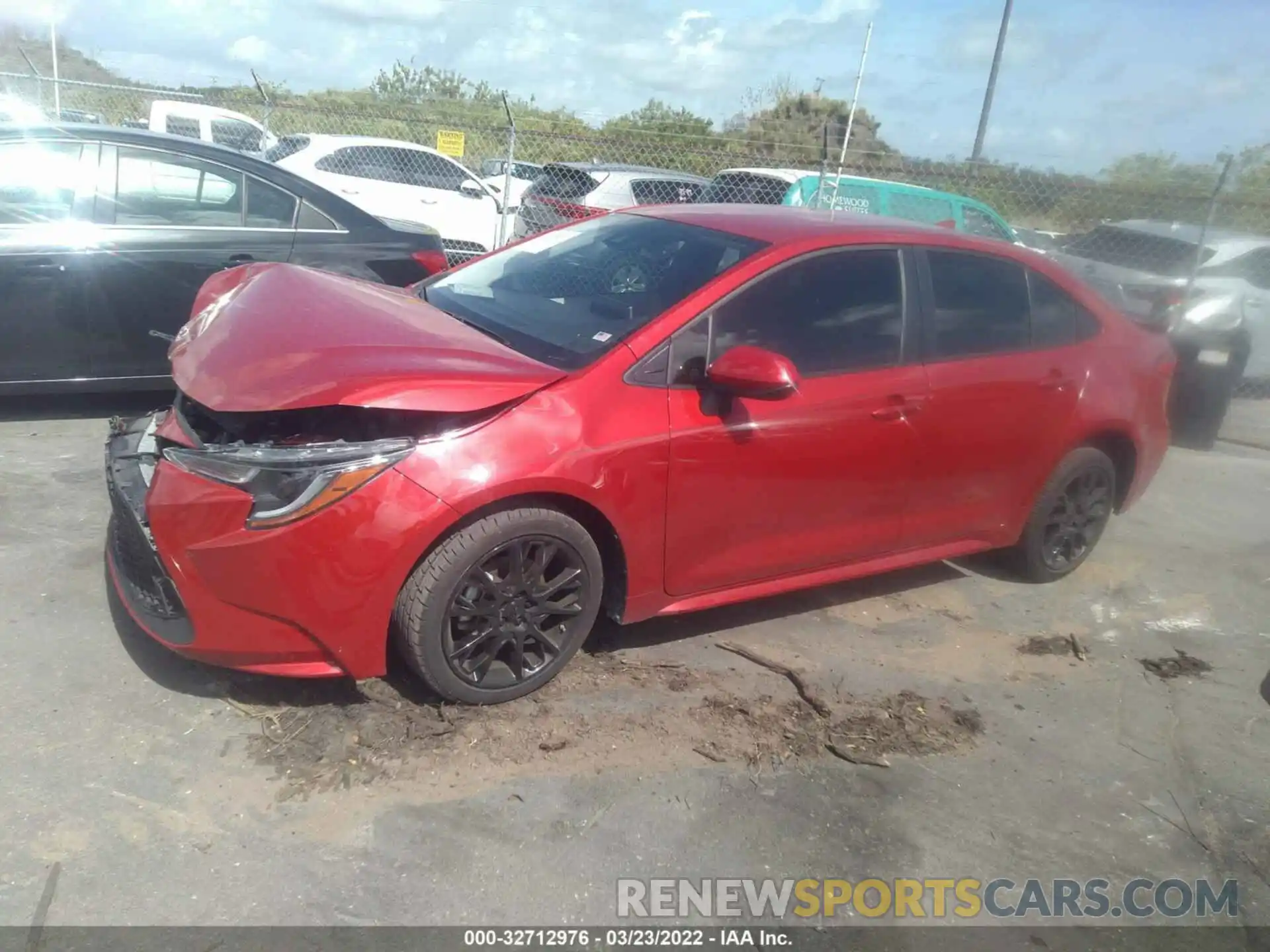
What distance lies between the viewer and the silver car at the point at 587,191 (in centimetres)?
1109

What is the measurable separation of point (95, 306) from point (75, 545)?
167 cm

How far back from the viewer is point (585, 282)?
391cm

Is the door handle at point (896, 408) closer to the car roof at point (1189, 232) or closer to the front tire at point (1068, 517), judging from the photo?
the front tire at point (1068, 517)

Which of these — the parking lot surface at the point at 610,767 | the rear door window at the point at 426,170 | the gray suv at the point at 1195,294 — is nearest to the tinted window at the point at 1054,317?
the parking lot surface at the point at 610,767

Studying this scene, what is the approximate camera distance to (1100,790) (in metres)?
3.38

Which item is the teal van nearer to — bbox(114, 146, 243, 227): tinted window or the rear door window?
the rear door window

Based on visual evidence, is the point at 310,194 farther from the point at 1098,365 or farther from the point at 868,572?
the point at 1098,365

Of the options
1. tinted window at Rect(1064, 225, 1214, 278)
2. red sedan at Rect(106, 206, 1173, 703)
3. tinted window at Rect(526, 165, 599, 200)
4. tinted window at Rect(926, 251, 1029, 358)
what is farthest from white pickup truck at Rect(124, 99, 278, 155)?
tinted window at Rect(926, 251, 1029, 358)

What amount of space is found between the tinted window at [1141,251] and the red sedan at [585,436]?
17.8ft

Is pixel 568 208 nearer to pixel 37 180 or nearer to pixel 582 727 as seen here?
pixel 37 180

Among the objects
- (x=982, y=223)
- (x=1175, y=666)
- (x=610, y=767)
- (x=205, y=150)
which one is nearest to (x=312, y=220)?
(x=205, y=150)

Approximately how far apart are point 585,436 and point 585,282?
3.11 feet

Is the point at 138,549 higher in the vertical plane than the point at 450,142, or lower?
lower

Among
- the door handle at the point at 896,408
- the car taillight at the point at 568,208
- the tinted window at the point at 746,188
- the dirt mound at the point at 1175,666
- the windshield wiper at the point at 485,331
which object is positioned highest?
the tinted window at the point at 746,188
